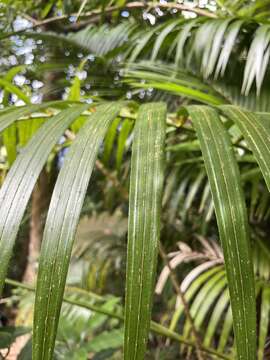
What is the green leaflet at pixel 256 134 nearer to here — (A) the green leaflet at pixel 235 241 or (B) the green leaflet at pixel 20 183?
(A) the green leaflet at pixel 235 241

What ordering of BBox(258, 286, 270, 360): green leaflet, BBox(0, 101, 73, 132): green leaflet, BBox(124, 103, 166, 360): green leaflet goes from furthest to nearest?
BBox(258, 286, 270, 360): green leaflet < BBox(0, 101, 73, 132): green leaflet < BBox(124, 103, 166, 360): green leaflet

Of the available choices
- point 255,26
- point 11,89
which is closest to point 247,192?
point 255,26

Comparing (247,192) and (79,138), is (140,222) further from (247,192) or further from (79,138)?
(247,192)

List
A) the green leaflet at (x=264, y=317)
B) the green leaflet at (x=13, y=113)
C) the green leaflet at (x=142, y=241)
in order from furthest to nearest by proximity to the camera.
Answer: the green leaflet at (x=264, y=317), the green leaflet at (x=13, y=113), the green leaflet at (x=142, y=241)

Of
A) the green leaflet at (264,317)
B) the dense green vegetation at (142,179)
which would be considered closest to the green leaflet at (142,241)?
the dense green vegetation at (142,179)

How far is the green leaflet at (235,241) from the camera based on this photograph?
208mm

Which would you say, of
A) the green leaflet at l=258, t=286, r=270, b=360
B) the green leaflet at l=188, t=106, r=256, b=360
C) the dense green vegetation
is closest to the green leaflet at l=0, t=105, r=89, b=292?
the dense green vegetation

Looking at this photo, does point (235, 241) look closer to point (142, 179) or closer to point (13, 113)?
point (142, 179)

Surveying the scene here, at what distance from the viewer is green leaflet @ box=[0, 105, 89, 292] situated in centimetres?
23

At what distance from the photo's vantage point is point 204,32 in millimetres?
782

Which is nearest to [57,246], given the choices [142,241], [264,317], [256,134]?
[142,241]

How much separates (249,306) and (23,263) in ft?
6.67

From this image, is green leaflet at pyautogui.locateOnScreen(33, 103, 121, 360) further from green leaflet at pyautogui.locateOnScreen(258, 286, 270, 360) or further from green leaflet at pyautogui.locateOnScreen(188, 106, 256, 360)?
green leaflet at pyautogui.locateOnScreen(258, 286, 270, 360)

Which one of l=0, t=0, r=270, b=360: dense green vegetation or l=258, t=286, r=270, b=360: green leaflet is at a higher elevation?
l=0, t=0, r=270, b=360: dense green vegetation
